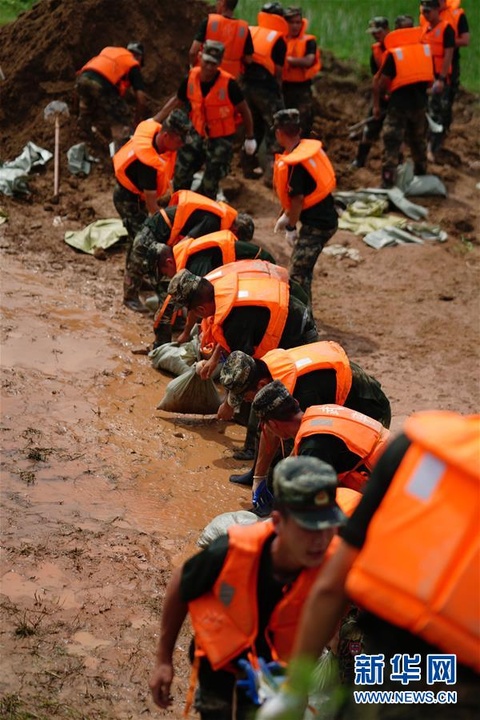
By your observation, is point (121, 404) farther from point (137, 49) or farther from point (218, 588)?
point (137, 49)

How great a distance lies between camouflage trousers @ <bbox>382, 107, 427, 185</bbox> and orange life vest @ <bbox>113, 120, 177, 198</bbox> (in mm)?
3616

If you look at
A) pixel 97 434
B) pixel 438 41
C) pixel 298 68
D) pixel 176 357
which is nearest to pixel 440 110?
pixel 438 41

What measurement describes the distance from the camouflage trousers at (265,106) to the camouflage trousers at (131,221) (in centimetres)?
289

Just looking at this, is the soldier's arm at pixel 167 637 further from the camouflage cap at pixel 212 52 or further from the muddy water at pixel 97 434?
the camouflage cap at pixel 212 52

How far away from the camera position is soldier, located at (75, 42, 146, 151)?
34.8ft

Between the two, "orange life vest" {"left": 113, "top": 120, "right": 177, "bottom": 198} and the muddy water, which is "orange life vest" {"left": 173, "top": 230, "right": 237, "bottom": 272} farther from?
"orange life vest" {"left": 113, "top": 120, "right": 177, "bottom": 198}

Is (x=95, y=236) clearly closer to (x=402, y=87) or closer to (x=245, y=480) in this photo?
(x=402, y=87)

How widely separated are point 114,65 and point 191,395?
16.8ft

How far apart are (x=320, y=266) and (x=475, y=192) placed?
3039 millimetres

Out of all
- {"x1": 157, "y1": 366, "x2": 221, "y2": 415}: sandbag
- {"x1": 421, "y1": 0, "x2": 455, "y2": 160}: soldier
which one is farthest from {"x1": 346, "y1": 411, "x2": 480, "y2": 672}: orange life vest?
{"x1": 421, "y1": 0, "x2": 455, "y2": 160}: soldier

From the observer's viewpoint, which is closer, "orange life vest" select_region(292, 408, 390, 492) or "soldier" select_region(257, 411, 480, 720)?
"soldier" select_region(257, 411, 480, 720)

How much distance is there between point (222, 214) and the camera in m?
7.86

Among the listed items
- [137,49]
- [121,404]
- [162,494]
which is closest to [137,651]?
[162,494]

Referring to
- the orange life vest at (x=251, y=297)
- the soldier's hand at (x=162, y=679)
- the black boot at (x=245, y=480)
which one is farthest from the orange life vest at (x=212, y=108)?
the soldier's hand at (x=162, y=679)
